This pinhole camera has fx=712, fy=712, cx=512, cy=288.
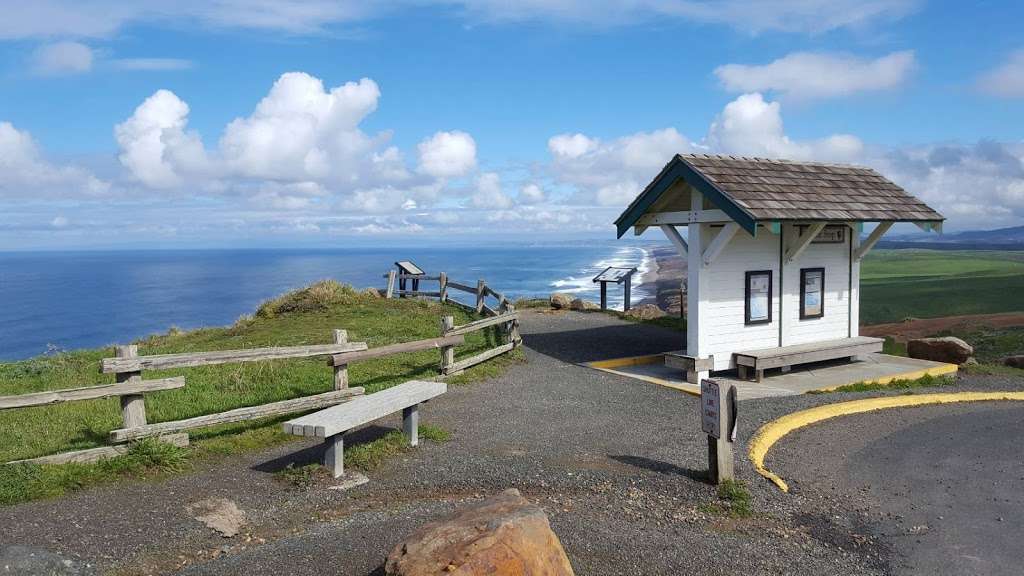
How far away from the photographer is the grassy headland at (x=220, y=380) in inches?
298

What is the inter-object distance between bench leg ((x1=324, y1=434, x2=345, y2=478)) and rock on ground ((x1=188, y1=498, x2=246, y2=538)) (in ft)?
3.28

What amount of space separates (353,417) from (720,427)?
3.71 metres

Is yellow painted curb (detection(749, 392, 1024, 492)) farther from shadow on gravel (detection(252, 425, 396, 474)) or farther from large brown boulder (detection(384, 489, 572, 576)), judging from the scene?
shadow on gravel (detection(252, 425, 396, 474))

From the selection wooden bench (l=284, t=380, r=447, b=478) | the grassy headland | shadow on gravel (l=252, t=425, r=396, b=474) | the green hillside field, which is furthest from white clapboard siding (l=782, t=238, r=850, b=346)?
the green hillside field

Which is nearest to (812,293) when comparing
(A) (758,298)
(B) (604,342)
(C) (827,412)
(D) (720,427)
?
(A) (758,298)

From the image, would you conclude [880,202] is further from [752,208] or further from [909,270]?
[909,270]

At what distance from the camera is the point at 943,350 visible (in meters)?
14.8

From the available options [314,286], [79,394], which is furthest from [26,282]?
[79,394]

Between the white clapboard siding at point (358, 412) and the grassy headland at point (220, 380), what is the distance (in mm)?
1407

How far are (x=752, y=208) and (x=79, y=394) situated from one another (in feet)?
31.7

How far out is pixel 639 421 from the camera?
984 centimetres

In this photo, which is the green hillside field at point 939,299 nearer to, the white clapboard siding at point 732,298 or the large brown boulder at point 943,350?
the large brown boulder at point 943,350

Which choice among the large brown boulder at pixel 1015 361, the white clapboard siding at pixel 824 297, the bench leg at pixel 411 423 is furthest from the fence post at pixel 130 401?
the large brown boulder at pixel 1015 361

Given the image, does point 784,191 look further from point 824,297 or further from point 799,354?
point 799,354
